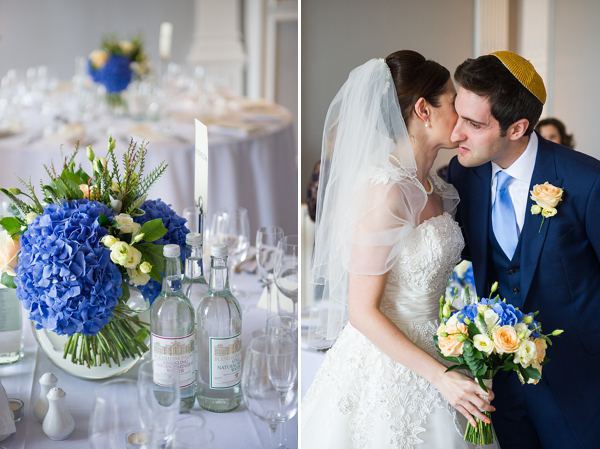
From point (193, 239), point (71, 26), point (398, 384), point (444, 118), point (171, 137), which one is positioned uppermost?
point (71, 26)

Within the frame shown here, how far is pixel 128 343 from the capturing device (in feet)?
4.49

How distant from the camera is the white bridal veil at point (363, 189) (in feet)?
5.13

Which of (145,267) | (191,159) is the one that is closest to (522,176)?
(145,267)

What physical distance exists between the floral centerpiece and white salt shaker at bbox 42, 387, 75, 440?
3.22m

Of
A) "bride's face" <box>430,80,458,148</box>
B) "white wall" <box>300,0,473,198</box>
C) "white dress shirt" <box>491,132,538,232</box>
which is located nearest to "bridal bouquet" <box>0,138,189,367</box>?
"bride's face" <box>430,80,458,148</box>

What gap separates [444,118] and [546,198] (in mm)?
328

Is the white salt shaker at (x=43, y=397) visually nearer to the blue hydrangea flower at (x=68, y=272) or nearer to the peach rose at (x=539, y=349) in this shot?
the blue hydrangea flower at (x=68, y=272)

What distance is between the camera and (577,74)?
12.9 ft

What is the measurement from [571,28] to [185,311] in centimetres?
361

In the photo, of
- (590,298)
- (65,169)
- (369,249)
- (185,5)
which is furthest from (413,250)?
(185,5)

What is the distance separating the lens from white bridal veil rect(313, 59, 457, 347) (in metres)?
1.56

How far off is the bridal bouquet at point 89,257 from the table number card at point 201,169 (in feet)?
0.37

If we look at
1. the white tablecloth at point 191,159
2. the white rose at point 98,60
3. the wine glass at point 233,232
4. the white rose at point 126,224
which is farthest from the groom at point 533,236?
the white rose at point 98,60

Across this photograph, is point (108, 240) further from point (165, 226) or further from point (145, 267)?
point (165, 226)
